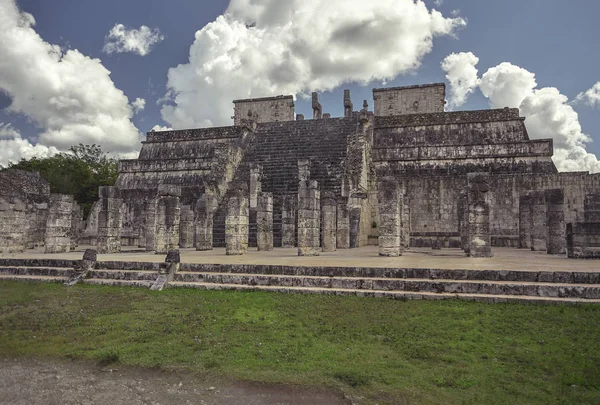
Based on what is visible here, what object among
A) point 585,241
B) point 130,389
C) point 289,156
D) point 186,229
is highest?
point 289,156

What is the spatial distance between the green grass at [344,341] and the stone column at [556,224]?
8.63 metres

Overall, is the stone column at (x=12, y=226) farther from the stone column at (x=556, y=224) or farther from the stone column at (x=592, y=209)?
the stone column at (x=592, y=209)

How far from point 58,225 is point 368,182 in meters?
15.0

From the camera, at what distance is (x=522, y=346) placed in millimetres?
5957

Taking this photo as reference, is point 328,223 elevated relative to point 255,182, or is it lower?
lower

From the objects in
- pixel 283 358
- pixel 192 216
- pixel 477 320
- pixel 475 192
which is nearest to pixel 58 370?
pixel 283 358

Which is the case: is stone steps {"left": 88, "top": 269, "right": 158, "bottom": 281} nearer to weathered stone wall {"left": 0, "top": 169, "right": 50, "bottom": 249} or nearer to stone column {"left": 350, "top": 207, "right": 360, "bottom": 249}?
weathered stone wall {"left": 0, "top": 169, "right": 50, "bottom": 249}

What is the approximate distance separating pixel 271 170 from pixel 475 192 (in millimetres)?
12366

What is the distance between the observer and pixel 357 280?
9008 mm

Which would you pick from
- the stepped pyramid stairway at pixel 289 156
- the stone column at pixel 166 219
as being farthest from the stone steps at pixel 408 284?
the stepped pyramid stairway at pixel 289 156

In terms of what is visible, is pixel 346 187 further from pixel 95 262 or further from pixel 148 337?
pixel 148 337

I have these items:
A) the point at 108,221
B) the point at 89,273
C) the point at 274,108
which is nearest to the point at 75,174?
the point at 274,108

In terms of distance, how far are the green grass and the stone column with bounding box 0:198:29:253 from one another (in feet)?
32.2

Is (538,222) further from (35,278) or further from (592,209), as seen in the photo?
(35,278)
